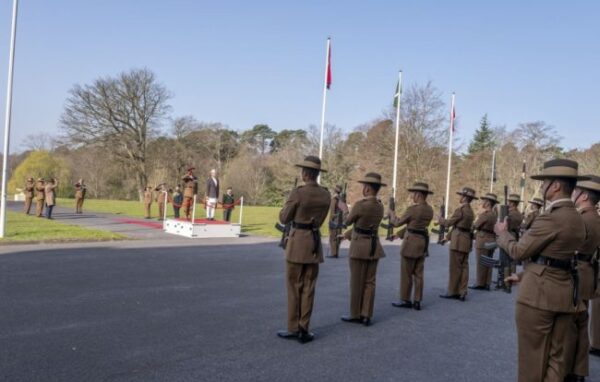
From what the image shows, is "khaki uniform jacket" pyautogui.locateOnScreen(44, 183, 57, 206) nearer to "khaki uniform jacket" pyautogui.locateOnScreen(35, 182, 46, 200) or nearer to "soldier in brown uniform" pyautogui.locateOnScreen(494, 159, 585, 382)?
"khaki uniform jacket" pyautogui.locateOnScreen(35, 182, 46, 200)

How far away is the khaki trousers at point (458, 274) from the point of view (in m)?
9.63

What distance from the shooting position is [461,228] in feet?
32.8

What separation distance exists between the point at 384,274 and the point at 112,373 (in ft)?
27.0

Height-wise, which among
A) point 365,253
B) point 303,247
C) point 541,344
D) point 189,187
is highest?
point 189,187

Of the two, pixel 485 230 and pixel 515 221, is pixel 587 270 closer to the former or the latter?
pixel 485 230

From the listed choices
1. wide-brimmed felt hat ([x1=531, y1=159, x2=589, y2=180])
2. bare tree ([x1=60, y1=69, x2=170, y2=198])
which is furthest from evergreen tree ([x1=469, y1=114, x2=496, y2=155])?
wide-brimmed felt hat ([x1=531, y1=159, x2=589, y2=180])

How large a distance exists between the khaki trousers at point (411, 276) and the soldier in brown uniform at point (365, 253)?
4.08ft

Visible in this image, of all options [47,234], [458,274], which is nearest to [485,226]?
[458,274]

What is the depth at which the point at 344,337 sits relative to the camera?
254 inches

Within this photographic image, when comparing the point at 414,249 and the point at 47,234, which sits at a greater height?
the point at 414,249

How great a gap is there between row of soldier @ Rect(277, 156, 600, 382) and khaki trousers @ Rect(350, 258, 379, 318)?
15 mm

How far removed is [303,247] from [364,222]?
5.04 feet

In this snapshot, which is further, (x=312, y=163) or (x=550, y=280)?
(x=312, y=163)

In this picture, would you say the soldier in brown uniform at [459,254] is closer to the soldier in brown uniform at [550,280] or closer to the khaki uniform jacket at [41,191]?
the soldier in brown uniform at [550,280]
